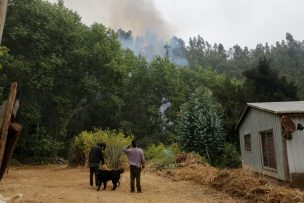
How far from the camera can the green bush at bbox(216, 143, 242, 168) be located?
85.2ft

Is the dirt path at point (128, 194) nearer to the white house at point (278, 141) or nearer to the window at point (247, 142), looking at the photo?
the white house at point (278, 141)

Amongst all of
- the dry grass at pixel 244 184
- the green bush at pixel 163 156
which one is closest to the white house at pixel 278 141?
the dry grass at pixel 244 184

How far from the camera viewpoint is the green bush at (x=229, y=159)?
26.0 m

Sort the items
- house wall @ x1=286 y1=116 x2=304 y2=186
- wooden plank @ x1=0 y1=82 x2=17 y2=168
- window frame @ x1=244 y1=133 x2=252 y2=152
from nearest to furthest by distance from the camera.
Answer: wooden plank @ x1=0 y1=82 x2=17 y2=168 < house wall @ x1=286 y1=116 x2=304 y2=186 < window frame @ x1=244 y1=133 x2=252 y2=152

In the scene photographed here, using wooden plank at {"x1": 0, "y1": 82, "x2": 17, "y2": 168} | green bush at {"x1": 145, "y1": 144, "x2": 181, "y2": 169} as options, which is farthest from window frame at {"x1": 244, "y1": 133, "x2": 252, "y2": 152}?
wooden plank at {"x1": 0, "y1": 82, "x2": 17, "y2": 168}

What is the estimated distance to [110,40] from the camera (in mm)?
41719

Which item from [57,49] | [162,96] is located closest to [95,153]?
[57,49]

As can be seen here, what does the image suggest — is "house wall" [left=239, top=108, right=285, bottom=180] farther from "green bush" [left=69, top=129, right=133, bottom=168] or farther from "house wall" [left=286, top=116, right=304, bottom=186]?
"green bush" [left=69, top=129, right=133, bottom=168]

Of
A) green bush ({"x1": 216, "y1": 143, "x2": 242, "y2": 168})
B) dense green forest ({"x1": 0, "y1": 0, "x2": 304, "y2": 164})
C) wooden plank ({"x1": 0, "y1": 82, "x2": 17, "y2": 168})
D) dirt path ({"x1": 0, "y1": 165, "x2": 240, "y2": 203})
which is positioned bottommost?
dirt path ({"x1": 0, "y1": 165, "x2": 240, "y2": 203})

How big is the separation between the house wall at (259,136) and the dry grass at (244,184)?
7.68 feet

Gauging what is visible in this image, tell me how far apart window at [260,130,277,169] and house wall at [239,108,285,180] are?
23cm

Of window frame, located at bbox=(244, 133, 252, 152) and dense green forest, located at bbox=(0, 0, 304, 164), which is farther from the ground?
dense green forest, located at bbox=(0, 0, 304, 164)

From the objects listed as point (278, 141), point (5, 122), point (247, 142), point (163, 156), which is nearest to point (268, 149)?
point (278, 141)

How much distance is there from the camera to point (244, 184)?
13234 millimetres
